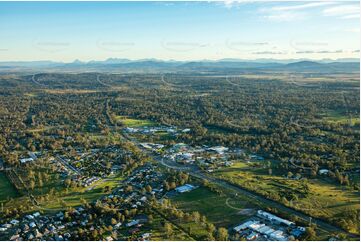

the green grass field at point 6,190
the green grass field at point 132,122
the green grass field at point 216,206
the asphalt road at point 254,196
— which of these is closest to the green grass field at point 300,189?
the asphalt road at point 254,196

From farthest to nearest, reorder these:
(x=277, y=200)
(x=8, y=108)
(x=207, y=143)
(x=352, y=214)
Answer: (x=8, y=108), (x=207, y=143), (x=277, y=200), (x=352, y=214)

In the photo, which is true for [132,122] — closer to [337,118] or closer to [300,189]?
[337,118]

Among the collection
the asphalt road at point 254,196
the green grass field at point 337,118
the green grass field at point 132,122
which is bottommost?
the asphalt road at point 254,196

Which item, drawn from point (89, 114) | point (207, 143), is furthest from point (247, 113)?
point (89, 114)

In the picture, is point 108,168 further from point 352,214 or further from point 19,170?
point 352,214

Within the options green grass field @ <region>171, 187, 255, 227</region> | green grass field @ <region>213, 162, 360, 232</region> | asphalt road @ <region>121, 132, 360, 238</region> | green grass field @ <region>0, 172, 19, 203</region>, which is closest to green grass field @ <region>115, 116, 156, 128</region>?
asphalt road @ <region>121, 132, 360, 238</region>

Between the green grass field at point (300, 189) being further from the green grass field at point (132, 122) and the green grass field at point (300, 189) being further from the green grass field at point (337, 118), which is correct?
the green grass field at point (337, 118)

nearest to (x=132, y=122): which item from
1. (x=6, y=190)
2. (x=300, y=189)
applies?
(x=6, y=190)
